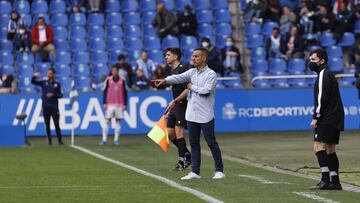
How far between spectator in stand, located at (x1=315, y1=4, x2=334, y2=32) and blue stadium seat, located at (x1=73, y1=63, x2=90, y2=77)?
804cm

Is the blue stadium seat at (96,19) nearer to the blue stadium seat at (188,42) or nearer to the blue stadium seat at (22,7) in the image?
the blue stadium seat at (22,7)

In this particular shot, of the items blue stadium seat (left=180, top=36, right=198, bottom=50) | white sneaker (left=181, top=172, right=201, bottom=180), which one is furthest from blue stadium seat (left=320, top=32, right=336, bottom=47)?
white sneaker (left=181, top=172, right=201, bottom=180)

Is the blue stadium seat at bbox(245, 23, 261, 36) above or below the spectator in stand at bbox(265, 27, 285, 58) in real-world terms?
above

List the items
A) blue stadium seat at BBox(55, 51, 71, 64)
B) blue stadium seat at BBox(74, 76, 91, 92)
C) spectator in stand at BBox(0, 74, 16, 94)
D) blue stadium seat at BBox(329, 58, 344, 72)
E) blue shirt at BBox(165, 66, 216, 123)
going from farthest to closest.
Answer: blue stadium seat at BBox(329, 58, 344, 72) < blue stadium seat at BBox(55, 51, 71, 64) < blue stadium seat at BBox(74, 76, 91, 92) < spectator in stand at BBox(0, 74, 16, 94) < blue shirt at BBox(165, 66, 216, 123)

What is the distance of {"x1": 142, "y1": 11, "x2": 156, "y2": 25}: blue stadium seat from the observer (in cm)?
3497

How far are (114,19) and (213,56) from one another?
14.2 feet

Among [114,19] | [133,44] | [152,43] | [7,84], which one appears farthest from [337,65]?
[7,84]

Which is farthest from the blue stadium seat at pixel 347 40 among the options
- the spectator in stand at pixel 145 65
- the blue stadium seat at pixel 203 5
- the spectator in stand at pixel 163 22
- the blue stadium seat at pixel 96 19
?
the blue stadium seat at pixel 96 19

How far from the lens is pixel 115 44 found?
34094mm

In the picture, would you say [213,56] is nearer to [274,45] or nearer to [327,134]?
[274,45]

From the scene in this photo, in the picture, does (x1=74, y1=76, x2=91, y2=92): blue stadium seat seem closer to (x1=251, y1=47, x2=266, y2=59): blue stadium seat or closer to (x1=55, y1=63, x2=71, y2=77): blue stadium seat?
(x1=55, y1=63, x2=71, y2=77): blue stadium seat

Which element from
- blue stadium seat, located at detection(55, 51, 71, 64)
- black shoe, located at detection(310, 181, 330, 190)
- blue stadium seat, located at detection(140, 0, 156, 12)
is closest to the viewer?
black shoe, located at detection(310, 181, 330, 190)

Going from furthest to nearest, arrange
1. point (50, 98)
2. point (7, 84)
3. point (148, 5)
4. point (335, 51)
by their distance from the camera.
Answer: point (148, 5)
point (335, 51)
point (7, 84)
point (50, 98)

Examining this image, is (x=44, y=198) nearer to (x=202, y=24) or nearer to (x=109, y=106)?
(x=109, y=106)
